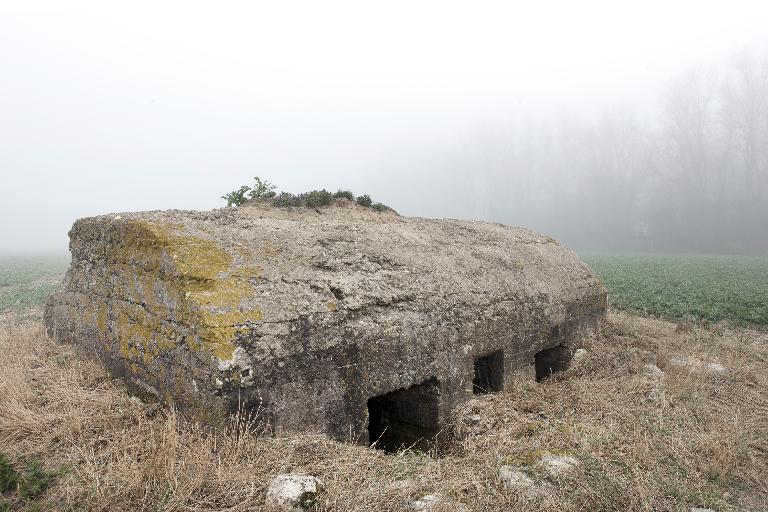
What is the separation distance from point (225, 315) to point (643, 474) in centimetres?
406

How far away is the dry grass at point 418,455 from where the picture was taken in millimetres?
3924

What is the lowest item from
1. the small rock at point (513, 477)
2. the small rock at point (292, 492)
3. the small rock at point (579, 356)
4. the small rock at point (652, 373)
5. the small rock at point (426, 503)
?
the small rock at point (579, 356)

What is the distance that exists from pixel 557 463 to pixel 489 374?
2867mm

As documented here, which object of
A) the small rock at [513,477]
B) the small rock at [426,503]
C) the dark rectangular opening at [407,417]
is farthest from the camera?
the dark rectangular opening at [407,417]

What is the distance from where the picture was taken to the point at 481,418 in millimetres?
6023

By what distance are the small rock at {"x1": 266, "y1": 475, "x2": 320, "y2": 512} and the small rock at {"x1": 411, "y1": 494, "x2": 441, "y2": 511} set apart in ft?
2.56

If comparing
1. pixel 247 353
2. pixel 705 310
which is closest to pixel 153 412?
pixel 247 353

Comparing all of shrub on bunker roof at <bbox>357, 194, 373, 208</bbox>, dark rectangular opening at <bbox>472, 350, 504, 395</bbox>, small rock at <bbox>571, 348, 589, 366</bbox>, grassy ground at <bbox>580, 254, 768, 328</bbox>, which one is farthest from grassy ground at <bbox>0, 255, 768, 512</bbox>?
Result: grassy ground at <bbox>580, 254, 768, 328</bbox>

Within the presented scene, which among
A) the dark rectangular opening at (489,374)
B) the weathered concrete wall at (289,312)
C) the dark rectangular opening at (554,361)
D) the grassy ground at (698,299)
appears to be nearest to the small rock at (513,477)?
the weathered concrete wall at (289,312)

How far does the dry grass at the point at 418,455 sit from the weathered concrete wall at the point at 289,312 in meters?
0.37

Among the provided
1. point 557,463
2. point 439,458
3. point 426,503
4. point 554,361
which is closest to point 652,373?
point 554,361

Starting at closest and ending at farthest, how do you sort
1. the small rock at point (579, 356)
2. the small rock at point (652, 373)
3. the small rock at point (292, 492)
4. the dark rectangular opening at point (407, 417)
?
1. the small rock at point (292, 492)
2. the dark rectangular opening at point (407, 417)
3. the small rock at point (652, 373)
4. the small rock at point (579, 356)

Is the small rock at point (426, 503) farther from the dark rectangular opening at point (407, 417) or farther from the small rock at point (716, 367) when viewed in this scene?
the small rock at point (716, 367)

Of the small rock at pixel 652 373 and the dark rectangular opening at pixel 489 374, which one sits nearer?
the dark rectangular opening at pixel 489 374
